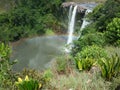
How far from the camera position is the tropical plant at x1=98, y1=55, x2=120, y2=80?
21.5 ft

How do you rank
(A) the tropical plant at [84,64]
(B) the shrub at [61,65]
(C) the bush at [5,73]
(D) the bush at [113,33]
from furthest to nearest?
(D) the bush at [113,33] → (B) the shrub at [61,65] → (A) the tropical plant at [84,64] → (C) the bush at [5,73]

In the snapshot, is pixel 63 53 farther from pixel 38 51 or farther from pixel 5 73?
pixel 5 73

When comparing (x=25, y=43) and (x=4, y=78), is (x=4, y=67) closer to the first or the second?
(x=4, y=78)

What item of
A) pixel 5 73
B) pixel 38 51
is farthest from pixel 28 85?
pixel 38 51

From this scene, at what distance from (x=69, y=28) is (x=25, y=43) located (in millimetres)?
4252

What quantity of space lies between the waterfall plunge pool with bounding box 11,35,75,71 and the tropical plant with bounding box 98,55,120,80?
547 inches

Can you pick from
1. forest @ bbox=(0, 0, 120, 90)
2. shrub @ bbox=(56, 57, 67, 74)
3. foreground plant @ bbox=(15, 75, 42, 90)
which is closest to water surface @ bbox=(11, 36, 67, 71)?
forest @ bbox=(0, 0, 120, 90)

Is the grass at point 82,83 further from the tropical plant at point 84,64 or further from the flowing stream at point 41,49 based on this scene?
the flowing stream at point 41,49

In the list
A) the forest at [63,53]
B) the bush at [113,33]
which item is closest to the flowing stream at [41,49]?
the forest at [63,53]

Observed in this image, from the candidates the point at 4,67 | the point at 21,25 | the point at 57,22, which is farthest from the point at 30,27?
the point at 4,67

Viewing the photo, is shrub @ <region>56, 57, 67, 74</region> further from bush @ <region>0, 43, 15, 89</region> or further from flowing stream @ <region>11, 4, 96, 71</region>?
flowing stream @ <region>11, 4, 96, 71</region>

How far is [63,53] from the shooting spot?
17.2m

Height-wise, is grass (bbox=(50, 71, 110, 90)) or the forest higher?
grass (bbox=(50, 71, 110, 90))

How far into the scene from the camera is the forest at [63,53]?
254 inches
